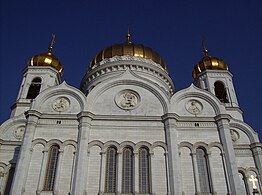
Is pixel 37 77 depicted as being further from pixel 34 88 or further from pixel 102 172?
pixel 102 172

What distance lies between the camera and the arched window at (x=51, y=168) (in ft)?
58.6

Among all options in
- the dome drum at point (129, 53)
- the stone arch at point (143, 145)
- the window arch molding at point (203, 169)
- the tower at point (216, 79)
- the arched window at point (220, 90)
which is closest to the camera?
the window arch molding at point (203, 169)

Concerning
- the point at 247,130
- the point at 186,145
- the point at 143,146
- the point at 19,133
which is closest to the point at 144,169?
the point at 143,146

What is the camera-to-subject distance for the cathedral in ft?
58.5

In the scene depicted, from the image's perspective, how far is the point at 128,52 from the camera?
30.6m

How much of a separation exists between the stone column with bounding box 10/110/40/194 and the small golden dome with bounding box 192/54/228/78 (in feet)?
56.5

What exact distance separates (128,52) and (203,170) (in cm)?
1583

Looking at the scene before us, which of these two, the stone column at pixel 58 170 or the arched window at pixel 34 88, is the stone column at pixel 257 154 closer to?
the stone column at pixel 58 170

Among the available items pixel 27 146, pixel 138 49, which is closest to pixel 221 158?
pixel 27 146

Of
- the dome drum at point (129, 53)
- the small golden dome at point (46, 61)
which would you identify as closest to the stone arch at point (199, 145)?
the dome drum at point (129, 53)

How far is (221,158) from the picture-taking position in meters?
19.1

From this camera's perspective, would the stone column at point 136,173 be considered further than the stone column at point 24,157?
Yes

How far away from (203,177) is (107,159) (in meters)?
6.13

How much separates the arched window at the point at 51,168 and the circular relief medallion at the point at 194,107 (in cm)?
964
